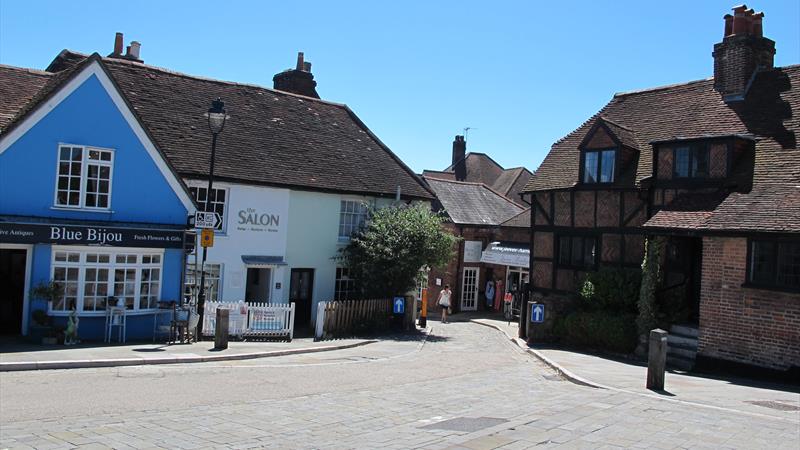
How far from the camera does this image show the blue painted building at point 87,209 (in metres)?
15.6

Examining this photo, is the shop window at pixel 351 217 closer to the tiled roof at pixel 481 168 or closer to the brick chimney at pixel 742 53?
the brick chimney at pixel 742 53

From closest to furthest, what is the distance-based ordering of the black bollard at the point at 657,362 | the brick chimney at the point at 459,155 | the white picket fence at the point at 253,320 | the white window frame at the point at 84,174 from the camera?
the black bollard at the point at 657,362 < the white window frame at the point at 84,174 < the white picket fence at the point at 253,320 < the brick chimney at the point at 459,155

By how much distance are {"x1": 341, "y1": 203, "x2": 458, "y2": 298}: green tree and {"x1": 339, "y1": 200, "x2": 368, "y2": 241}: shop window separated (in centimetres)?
58

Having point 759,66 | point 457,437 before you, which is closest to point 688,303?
point 759,66

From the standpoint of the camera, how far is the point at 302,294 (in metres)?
23.3

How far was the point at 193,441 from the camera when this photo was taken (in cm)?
755

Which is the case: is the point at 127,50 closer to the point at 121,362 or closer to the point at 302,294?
the point at 302,294

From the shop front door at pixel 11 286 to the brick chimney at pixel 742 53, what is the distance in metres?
20.7

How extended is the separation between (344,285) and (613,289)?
31.1 ft

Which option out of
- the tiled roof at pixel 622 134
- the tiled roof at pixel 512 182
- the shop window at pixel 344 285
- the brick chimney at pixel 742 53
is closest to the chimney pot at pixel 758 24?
the brick chimney at pixel 742 53

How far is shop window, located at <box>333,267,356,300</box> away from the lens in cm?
2416

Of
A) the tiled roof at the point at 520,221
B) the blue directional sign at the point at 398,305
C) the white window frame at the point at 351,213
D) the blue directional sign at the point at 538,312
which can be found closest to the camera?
the blue directional sign at the point at 538,312

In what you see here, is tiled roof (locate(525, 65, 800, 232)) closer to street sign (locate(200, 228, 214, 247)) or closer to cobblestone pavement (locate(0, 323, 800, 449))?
cobblestone pavement (locate(0, 323, 800, 449))

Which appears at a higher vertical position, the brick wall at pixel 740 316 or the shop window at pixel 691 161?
the shop window at pixel 691 161
